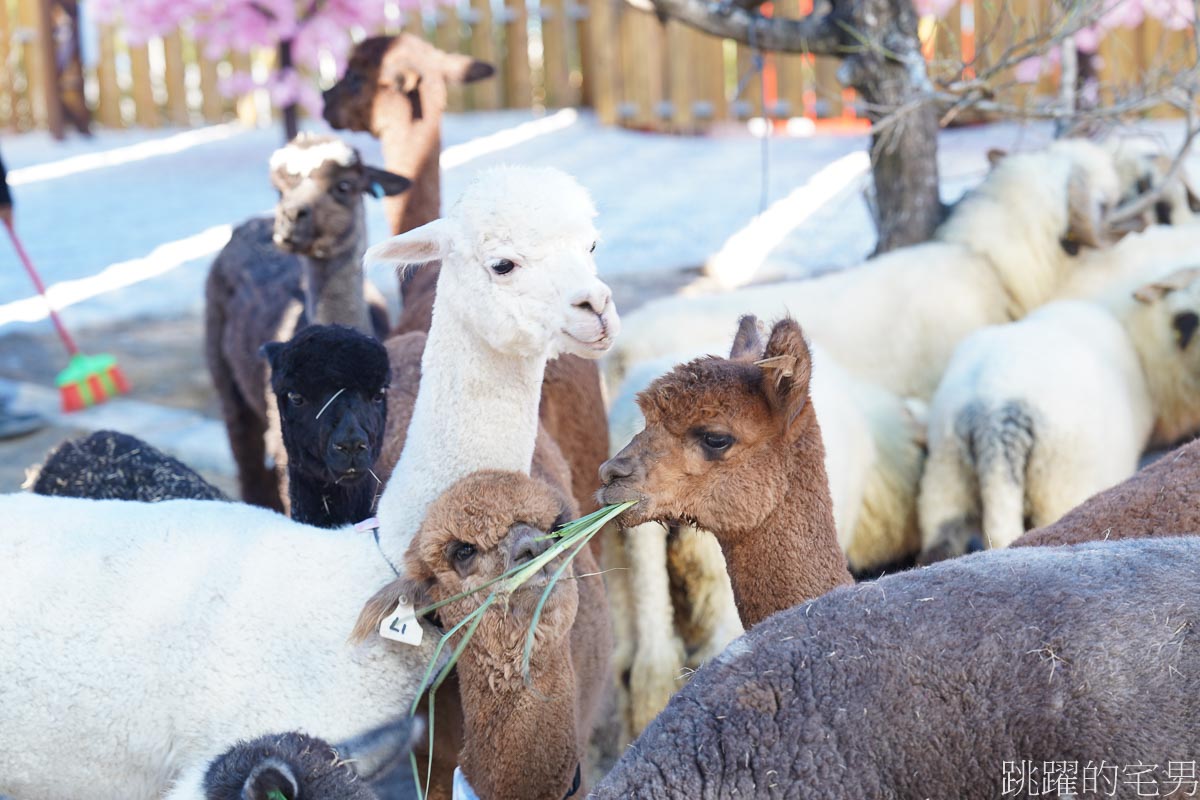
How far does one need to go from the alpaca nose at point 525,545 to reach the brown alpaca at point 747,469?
6.7 inches

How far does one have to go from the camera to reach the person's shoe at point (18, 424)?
21.0ft

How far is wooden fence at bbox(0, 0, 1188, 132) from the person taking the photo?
43.5ft

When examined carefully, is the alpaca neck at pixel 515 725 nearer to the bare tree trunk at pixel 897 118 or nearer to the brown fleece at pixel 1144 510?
the brown fleece at pixel 1144 510

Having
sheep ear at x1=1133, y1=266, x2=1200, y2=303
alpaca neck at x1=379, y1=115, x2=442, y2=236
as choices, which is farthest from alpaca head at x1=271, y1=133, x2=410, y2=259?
sheep ear at x1=1133, y1=266, x2=1200, y2=303

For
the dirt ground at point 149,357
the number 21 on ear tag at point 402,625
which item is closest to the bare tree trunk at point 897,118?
the dirt ground at point 149,357

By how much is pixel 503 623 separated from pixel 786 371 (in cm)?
74

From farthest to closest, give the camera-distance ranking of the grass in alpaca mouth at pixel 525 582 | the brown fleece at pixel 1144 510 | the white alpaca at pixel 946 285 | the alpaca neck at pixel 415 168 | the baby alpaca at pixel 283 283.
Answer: the alpaca neck at pixel 415 168 → the white alpaca at pixel 946 285 → the baby alpaca at pixel 283 283 → the brown fleece at pixel 1144 510 → the grass in alpaca mouth at pixel 525 582

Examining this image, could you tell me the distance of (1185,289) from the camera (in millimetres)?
5379

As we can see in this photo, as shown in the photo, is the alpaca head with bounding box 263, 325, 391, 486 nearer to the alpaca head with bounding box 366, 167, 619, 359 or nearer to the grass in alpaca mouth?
the alpaca head with bounding box 366, 167, 619, 359

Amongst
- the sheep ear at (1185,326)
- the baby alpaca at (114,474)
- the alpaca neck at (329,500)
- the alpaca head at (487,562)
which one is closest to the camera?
the alpaca head at (487,562)

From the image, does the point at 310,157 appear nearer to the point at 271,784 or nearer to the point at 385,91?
the point at 385,91

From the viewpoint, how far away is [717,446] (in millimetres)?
2650

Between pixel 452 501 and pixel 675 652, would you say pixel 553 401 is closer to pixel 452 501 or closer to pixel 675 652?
pixel 675 652

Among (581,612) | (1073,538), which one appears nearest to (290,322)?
(581,612)
